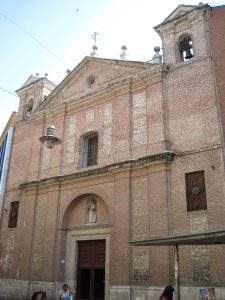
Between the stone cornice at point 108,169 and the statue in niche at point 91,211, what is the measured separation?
4.23 feet

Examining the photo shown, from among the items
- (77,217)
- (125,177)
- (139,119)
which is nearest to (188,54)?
(139,119)

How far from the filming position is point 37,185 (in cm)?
1934

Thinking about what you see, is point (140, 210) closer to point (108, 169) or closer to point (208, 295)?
point (108, 169)

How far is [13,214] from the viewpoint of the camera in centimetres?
2031

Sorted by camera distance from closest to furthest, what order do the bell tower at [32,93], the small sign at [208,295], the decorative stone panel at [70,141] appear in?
the small sign at [208,295]
the decorative stone panel at [70,141]
the bell tower at [32,93]

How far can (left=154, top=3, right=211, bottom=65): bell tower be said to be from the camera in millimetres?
16156

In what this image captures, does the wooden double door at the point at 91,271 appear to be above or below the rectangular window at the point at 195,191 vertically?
below

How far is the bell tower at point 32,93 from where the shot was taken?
23177mm

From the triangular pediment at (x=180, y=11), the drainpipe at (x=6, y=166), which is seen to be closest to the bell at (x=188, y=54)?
the triangular pediment at (x=180, y=11)

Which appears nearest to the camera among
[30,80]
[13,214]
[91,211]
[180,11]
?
[91,211]

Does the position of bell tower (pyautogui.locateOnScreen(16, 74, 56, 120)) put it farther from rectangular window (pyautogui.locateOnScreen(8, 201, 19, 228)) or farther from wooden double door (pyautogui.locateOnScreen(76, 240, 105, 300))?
wooden double door (pyautogui.locateOnScreen(76, 240, 105, 300))

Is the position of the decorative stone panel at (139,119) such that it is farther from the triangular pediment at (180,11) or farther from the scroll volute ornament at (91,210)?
the triangular pediment at (180,11)

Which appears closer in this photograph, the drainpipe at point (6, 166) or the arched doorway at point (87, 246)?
the arched doorway at point (87, 246)

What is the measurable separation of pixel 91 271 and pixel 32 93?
12.6m
